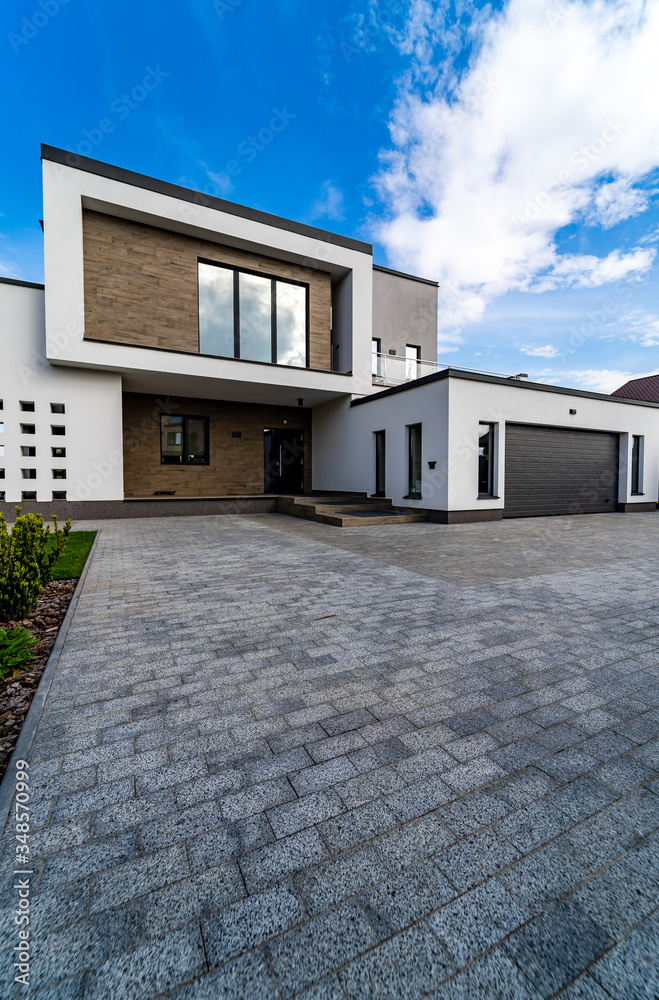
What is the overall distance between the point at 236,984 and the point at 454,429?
33.7ft

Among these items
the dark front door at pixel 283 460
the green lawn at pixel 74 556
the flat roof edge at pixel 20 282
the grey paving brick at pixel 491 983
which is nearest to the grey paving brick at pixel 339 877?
the grey paving brick at pixel 491 983

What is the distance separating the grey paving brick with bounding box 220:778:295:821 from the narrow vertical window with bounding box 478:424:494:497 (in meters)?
10.3

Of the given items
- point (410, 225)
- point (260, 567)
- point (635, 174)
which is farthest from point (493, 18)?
point (260, 567)

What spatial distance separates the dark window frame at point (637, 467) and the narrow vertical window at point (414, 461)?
8475 mm

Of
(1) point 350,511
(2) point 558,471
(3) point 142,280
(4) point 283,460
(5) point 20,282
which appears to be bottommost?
(1) point 350,511

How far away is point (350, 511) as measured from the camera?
11.8 m

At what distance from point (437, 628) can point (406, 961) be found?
251cm

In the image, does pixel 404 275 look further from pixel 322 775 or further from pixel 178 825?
pixel 178 825

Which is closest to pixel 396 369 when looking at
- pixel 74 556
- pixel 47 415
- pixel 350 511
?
pixel 350 511

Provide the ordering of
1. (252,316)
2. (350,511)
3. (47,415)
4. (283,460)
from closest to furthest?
1. (47,415)
2. (350,511)
3. (252,316)
4. (283,460)

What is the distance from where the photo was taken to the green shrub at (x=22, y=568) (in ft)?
12.5

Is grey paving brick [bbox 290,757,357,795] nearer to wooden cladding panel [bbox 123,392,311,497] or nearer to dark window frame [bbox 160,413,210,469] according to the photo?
wooden cladding panel [bbox 123,392,311,497]

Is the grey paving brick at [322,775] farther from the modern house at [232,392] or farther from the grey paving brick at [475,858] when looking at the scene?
the modern house at [232,392]

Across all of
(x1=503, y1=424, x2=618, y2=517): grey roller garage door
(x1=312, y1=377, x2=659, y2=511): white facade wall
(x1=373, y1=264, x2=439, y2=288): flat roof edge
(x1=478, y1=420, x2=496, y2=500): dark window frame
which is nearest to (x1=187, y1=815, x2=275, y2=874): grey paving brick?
(x1=312, y1=377, x2=659, y2=511): white facade wall
